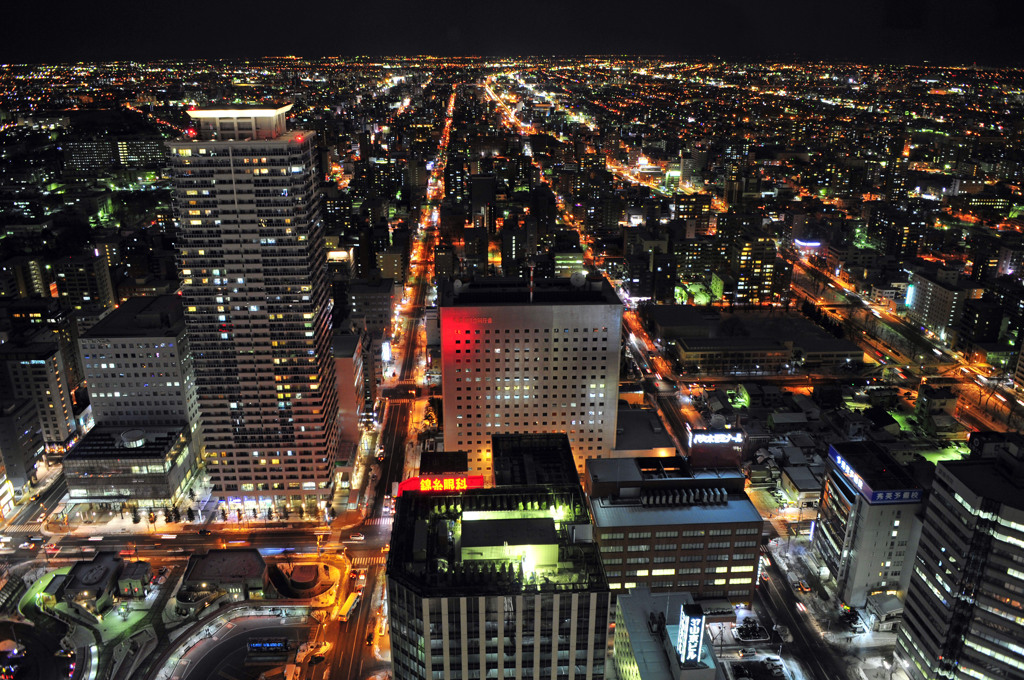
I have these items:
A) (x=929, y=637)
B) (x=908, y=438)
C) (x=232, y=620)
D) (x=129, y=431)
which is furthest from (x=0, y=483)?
(x=908, y=438)

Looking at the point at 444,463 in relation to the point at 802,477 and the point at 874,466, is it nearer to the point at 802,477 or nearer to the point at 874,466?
the point at 874,466

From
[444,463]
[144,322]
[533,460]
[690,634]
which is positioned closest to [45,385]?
[144,322]

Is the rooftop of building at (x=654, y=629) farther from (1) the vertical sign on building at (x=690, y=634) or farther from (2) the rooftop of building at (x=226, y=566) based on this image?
(2) the rooftop of building at (x=226, y=566)

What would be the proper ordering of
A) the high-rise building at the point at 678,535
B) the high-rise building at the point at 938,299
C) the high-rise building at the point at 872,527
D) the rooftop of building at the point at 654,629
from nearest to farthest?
the rooftop of building at the point at 654,629
the high-rise building at the point at 678,535
the high-rise building at the point at 872,527
the high-rise building at the point at 938,299

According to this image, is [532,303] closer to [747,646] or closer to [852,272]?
[747,646]

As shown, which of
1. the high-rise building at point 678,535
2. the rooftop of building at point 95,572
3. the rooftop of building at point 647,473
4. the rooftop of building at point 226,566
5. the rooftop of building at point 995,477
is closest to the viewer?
the rooftop of building at point 995,477

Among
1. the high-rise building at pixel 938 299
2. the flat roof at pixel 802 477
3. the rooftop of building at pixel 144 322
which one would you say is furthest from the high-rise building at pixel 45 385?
the high-rise building at pixel 938 299
